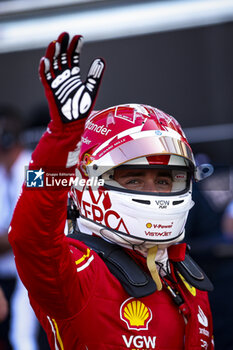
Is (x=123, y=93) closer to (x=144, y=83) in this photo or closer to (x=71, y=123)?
(x=144, y=83)

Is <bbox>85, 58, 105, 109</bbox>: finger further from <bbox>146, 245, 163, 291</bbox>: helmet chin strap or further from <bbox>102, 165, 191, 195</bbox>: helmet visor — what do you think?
<bbox>146, 245, 163, 291</bbox>: helmet chin strap

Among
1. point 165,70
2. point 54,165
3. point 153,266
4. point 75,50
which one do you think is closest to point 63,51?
point 75,50

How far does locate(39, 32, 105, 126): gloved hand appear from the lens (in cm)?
151

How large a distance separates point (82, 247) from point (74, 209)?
292 millimetres

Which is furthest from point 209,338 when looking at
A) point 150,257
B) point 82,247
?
point 82,247

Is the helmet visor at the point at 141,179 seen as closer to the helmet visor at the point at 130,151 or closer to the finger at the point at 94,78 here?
the helmet visor at the point at 130,151

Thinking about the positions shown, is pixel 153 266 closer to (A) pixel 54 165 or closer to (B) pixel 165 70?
(A) pixel 54 165

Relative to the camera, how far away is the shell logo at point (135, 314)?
190 cm

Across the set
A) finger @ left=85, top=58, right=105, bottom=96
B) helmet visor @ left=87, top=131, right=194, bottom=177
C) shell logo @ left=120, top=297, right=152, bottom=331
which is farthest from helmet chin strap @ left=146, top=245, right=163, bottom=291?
finger @ left=85, top=58, right=105, bottom=96

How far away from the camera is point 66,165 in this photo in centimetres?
157

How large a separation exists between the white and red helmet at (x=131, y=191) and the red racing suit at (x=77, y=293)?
0.11m

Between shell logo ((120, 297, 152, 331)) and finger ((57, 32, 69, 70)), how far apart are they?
79 cm

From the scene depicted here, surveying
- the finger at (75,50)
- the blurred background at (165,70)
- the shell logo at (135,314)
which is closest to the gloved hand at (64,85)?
the finger at (75,50)

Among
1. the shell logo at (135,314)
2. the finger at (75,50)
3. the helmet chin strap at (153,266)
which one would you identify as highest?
the finger at (75,50)
